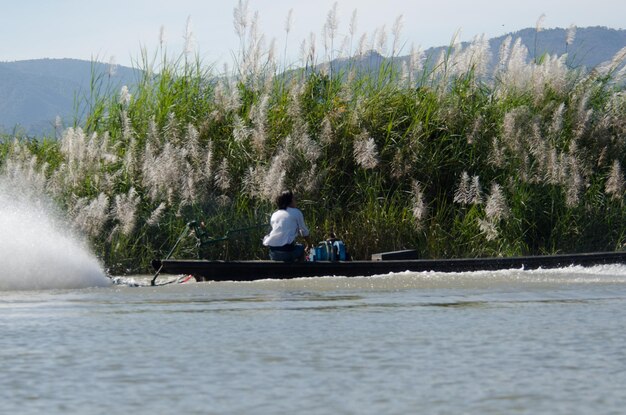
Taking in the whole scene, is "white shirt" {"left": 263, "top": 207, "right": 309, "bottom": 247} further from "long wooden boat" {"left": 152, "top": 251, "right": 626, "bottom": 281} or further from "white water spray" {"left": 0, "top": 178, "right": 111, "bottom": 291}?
"white water spray" {"left": 0, "top": 178, "right": 111, "bottom": 291}

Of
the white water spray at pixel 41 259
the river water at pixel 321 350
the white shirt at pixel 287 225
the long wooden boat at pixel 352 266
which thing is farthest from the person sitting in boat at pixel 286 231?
the white water spray at pixel 41 259

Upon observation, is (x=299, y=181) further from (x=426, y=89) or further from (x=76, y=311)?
(x=76, y=311)

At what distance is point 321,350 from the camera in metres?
10.1

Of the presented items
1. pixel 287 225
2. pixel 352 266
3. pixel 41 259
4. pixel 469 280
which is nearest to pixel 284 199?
pixel 287 225

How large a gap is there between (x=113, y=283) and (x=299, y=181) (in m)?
3.35

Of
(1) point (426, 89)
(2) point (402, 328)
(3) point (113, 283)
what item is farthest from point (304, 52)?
(2) point (402, 328)

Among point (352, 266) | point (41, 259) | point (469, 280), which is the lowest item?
point (469, 280)

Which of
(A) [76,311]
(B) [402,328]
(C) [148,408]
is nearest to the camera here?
(C) [148,408]

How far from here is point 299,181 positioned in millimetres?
18297

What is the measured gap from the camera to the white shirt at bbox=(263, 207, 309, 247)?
16828mm

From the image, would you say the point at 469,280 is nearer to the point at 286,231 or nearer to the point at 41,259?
the point at 286,231

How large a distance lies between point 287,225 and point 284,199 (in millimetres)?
386

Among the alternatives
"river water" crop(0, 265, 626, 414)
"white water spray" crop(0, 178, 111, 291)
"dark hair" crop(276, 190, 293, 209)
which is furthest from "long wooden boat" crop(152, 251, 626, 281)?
"white water spray" crop(0, 178, 111, 291)

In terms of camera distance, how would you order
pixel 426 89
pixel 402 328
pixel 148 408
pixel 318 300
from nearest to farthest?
pixel 148 408 → pixel 402 328 → pixel 318 300 → pixel 426 89
